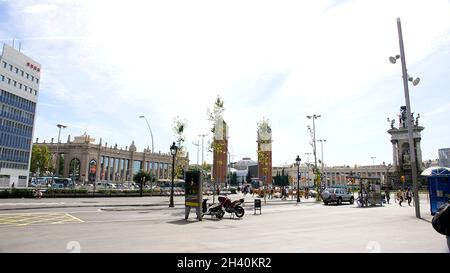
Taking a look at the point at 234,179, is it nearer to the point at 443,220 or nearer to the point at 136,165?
the point at 136,165

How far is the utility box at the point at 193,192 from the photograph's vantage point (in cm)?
1655

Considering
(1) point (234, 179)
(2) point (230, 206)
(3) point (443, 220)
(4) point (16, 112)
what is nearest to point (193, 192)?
(2) point (230, 206)

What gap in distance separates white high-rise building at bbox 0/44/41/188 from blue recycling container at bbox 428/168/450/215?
80789 mm

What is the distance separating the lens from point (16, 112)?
7919 cm

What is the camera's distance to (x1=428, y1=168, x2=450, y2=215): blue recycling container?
672 inches

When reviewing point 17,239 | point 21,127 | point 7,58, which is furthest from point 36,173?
point 17,239

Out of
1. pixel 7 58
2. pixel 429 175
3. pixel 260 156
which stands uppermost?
pixel 7 58

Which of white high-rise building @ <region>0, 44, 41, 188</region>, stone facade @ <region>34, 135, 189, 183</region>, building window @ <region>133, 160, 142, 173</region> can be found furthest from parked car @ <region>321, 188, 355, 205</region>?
building window @ <region>133, 160, 142, 173</region>

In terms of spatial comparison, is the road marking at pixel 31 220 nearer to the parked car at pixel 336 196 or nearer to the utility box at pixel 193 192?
the utility box at pixel 193 192

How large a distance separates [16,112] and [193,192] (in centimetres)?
8113

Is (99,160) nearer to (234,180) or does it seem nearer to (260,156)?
(234,180)

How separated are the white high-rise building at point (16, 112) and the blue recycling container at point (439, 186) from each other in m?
80.8
